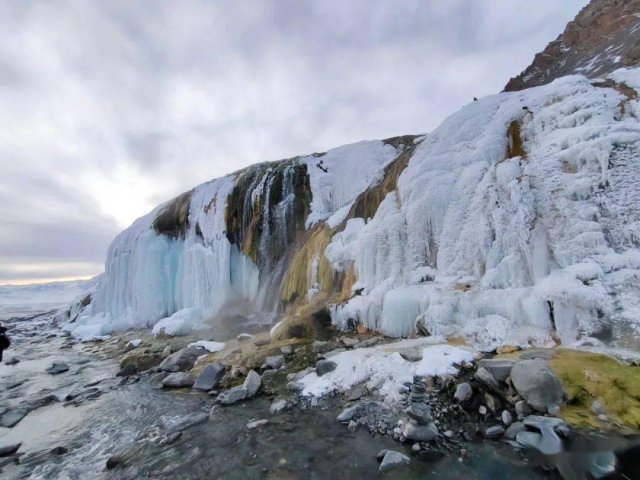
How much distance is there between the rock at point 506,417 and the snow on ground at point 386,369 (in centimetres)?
110

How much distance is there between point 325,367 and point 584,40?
2076 inches

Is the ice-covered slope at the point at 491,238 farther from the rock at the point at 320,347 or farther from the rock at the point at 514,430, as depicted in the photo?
the rock at the point at 514,430

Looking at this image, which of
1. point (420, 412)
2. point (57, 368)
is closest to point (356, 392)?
point (420, 412)

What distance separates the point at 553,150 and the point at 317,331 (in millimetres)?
8545

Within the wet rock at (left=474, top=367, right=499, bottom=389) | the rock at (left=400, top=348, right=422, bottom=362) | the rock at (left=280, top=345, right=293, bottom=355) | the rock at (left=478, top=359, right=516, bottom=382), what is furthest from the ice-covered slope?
the rock at (left=280, top=345, right=293, bottom=355)

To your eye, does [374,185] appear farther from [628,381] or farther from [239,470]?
[239,470]

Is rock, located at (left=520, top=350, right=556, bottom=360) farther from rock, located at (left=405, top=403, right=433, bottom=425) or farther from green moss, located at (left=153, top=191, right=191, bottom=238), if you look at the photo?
green moss, located at (left=153, top=191, right=191, bottom=238)

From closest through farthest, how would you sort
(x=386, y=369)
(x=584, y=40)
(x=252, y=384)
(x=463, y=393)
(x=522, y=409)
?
(x=522, y=409) → (x=463, y=393) → (x=386, y=369) → (x=252, y=384) → (x=584, y=40)

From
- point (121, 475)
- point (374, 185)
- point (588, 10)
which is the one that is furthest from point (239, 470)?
point (588, 10)

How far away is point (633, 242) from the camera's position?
6.86 m

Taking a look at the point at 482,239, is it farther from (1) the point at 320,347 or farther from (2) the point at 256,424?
(2) the point at 256,424

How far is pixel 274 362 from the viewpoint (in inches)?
336

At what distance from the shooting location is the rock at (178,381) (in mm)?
8344

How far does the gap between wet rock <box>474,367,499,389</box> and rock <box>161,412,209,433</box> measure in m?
4.92
